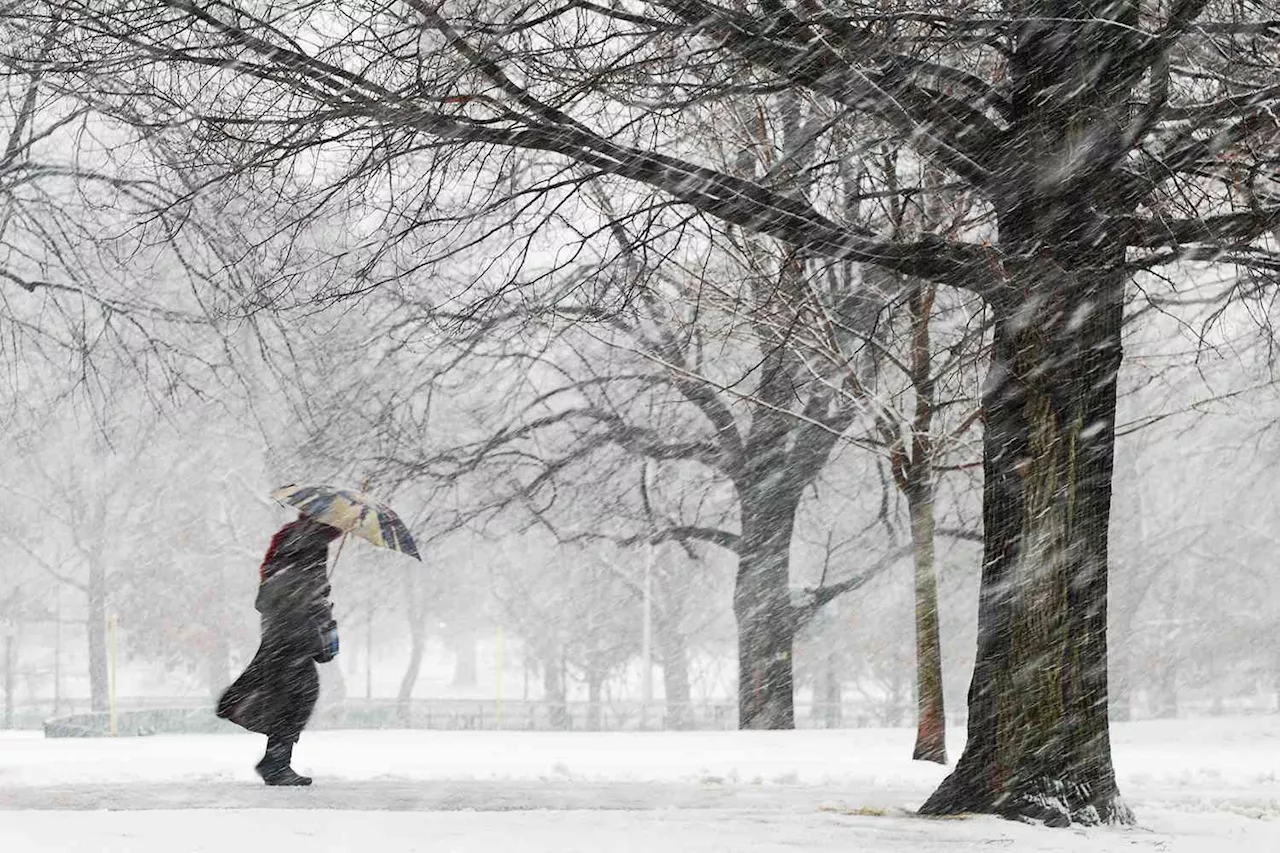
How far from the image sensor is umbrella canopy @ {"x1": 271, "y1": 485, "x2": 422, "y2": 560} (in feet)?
Result: 29.7

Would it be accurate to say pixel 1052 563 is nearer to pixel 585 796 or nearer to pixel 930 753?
pixel 585 796

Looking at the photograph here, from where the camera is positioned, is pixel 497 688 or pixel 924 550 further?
pixel 497 688

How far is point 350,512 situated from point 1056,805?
4441 mm

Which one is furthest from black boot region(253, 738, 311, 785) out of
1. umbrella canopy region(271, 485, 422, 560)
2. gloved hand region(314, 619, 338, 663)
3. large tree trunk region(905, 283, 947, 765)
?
large tree trunk region(905, 283, 947, 765)

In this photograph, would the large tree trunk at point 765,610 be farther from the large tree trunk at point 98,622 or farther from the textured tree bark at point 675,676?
the large tree trunk at point 98,622

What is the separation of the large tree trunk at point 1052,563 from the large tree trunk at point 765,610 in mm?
10490

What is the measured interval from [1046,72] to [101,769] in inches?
330

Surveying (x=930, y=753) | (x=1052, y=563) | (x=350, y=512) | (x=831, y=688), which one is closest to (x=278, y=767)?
(x=350, y=512)

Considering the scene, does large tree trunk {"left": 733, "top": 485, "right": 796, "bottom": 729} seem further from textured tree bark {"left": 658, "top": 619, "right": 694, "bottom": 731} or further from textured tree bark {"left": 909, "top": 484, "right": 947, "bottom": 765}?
textured tree bark {"left": 658, "top": 619, "right": 694, "bottom": 731}

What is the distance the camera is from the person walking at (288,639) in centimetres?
900

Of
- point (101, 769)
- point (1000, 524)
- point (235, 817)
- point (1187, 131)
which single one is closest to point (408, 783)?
point (101, 769)

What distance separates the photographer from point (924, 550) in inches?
511

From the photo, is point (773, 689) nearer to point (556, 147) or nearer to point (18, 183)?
point (18, 183)

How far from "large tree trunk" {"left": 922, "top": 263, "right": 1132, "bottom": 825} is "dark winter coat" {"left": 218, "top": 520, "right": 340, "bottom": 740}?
13.1 feet
